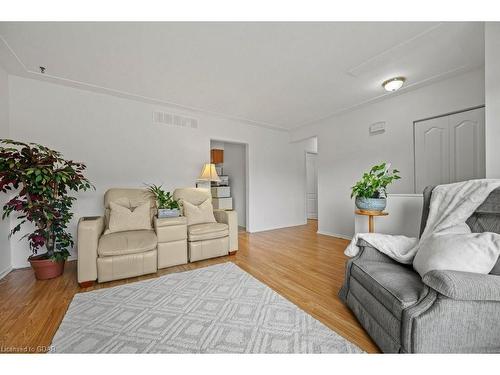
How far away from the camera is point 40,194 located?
2061 millimetres

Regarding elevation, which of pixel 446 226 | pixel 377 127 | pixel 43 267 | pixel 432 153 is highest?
pixel 377 127

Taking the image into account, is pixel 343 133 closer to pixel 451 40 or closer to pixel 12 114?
pixel 451 40

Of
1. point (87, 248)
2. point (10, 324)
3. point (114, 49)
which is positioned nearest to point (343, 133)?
point (114, 49)

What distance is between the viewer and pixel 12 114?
250cm

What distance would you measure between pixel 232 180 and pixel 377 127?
11.0 feet

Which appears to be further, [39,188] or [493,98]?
[39,188]

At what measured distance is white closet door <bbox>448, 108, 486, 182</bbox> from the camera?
246 cm

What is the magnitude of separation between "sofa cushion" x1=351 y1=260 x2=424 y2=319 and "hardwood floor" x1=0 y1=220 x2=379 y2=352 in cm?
31

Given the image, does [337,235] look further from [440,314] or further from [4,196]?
[4,196]

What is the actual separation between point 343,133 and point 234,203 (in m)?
3.01

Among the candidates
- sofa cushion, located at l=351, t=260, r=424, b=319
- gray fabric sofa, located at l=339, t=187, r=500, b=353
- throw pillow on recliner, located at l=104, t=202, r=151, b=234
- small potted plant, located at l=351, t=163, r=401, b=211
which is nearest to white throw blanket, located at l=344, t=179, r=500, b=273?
sofa cushion, located at l=351, t=260, r=424, b=319

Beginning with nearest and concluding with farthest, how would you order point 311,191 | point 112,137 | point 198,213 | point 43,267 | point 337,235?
point 43,267
point 198,213
point 112,137
point 337,235
point 311,191

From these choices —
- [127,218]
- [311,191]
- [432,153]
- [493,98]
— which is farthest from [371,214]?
[311,191]

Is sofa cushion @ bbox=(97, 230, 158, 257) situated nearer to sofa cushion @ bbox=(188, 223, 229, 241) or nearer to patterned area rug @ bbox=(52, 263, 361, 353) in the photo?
patterned area rug @ bbox=(52, 263, 361, 353)
